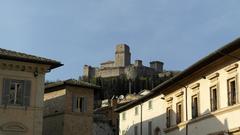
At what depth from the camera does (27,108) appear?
1211 inches

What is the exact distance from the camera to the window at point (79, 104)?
38.3 metres

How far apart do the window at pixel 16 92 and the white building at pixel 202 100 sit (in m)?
10.4

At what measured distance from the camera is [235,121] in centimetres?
2680

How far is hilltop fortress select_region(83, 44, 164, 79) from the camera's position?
6215 inches

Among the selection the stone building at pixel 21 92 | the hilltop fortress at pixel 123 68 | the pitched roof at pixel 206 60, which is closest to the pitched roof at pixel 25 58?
the stone building at pixel 21 92

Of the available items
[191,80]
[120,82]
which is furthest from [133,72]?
[191,80]

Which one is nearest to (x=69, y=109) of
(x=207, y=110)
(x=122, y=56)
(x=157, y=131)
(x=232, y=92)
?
(x=157, y=131)

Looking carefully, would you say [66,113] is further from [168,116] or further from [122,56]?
[122,56]

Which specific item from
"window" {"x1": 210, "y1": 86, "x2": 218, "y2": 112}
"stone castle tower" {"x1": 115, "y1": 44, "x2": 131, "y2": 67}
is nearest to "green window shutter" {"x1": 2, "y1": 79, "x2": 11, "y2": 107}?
"window" {"x1": 210, "y1": 86, "x2": 218, "y2": 112}

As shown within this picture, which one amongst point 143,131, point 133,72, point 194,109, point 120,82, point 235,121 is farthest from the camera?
point 133,72

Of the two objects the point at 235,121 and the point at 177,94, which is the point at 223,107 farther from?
the point at 177,94

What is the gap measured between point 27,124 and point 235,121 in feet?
41.2

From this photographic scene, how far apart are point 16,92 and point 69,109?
7590 millimetres

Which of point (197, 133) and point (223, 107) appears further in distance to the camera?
point (197, 133)
